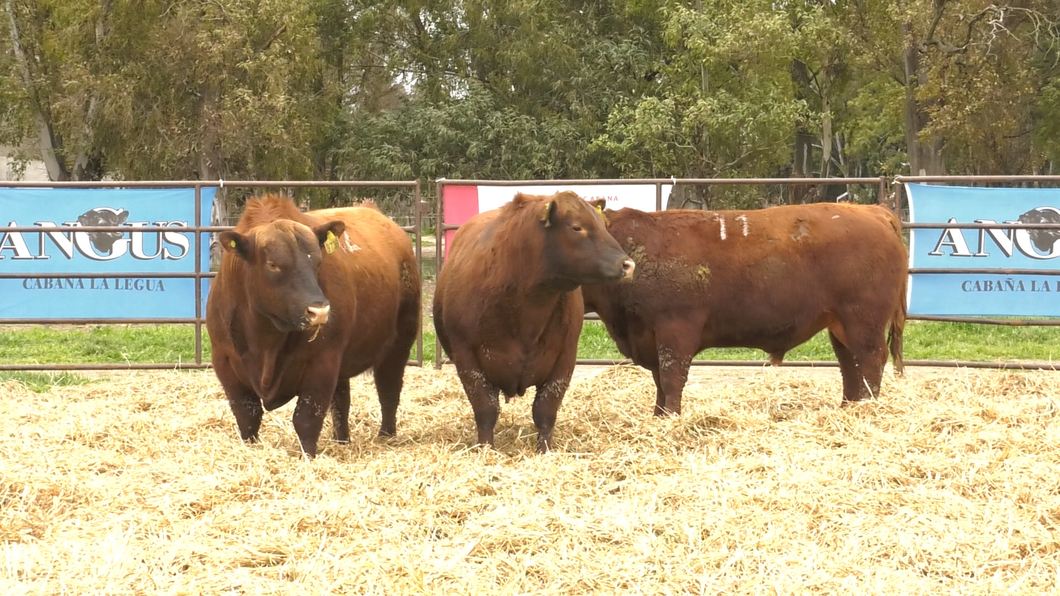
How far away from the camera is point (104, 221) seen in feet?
29.8

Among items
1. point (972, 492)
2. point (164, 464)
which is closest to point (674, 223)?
point (972, 492)

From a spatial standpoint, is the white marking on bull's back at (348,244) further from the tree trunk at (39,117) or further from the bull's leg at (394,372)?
the tree trunk at (39,117)

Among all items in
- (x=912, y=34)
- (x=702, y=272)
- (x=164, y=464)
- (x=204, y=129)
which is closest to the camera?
(x=164, y=464)

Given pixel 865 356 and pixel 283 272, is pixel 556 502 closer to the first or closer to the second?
pixel 283 272

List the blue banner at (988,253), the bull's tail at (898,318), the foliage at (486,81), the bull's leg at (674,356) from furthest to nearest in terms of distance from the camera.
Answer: the foliage at (486,81)
the blue banner at (988,253)
the bull's tail at (898,318)
the bull's leg at (674,356)

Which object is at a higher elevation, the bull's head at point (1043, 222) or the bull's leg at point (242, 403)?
the bull's head at point (1043, 222)

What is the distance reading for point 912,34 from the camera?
67.5 ft

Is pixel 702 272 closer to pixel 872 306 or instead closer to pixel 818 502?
pixel 872 306

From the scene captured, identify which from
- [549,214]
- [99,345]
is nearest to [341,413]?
[549,214]

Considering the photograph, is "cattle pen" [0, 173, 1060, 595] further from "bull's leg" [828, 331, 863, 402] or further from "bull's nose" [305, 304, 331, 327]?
"bull's nose" [305, 304, 331, 327]

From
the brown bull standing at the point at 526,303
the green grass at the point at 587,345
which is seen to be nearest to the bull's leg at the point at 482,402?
the brown bull standing at the point at 526,303

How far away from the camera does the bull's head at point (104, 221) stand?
9047 mm

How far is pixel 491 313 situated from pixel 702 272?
59.2 inches

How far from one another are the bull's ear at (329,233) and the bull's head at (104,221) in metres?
3.89
